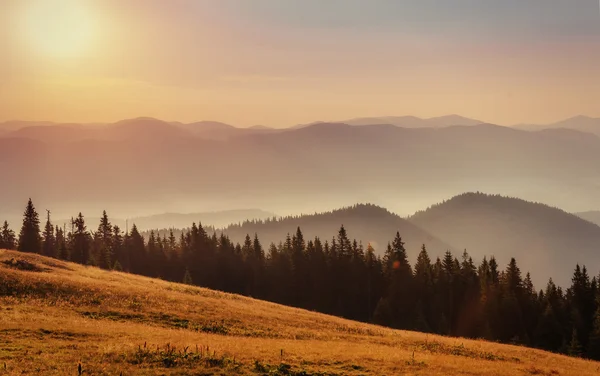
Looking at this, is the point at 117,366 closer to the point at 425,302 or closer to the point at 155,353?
the point at 155,353

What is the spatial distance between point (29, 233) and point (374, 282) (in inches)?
2829

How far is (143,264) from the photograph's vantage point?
117m

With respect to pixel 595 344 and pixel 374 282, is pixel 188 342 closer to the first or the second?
pixel 595 344

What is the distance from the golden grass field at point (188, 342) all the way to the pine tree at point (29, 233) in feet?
160

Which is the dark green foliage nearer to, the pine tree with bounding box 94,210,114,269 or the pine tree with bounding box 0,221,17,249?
the pine tree with bounding box 0,221,17,249

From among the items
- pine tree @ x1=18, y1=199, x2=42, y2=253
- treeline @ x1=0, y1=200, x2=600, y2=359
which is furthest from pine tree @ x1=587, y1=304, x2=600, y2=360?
pine tree @ x1=18, y1=199, x2=42, y2=253

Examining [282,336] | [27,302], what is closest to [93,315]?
[27,302]

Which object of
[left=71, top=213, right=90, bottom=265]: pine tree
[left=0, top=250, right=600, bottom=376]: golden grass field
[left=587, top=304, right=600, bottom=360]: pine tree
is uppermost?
[left=71, top=213, right=90, bottom=265]: pine tree

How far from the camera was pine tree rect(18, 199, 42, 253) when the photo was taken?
4178 inches

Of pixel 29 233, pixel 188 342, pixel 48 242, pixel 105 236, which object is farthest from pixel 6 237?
pixel 188 342

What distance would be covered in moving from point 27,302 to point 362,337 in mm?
29398

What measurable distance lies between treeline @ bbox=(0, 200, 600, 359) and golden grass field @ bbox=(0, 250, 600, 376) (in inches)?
1564

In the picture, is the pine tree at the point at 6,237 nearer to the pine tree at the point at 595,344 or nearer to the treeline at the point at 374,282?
the treeline at the point at 374,282

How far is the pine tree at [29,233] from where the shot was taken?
348 feet
